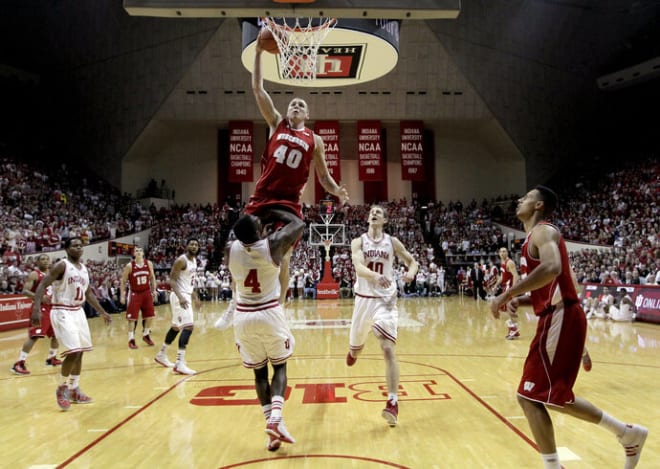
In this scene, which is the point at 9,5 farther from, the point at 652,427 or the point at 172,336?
the point at 652,427

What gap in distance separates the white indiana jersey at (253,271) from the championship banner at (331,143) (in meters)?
24.1

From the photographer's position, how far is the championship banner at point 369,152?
29.9 meters

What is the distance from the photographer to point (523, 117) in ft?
102

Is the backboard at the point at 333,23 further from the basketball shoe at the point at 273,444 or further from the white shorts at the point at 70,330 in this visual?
the basketball shoe at the point at 273,444

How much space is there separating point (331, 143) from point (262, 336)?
26.1m

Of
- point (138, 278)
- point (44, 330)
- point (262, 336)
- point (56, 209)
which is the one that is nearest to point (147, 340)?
point (138, 278)

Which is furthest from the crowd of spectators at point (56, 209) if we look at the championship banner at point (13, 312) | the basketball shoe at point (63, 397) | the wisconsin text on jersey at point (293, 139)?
the wisconsin text on jersey at point (293, 139)

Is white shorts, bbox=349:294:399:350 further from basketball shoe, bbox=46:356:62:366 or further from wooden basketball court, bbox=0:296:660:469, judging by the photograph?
basketball shoe, bbox=46:356:62:366

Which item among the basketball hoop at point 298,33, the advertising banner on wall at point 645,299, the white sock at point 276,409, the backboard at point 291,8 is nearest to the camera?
the white sock at point 276,409

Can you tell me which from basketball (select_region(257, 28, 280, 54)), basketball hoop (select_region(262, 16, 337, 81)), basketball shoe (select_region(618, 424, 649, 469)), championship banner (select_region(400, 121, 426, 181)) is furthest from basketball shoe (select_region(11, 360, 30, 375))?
championship banner (select_region(400, 121, 426, 181))

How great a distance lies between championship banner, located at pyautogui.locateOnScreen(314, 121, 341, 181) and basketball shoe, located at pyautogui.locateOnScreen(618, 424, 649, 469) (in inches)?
992

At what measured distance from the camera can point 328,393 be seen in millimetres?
6270

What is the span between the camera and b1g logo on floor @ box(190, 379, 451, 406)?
5930mm

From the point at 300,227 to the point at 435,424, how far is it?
7.57 ft
